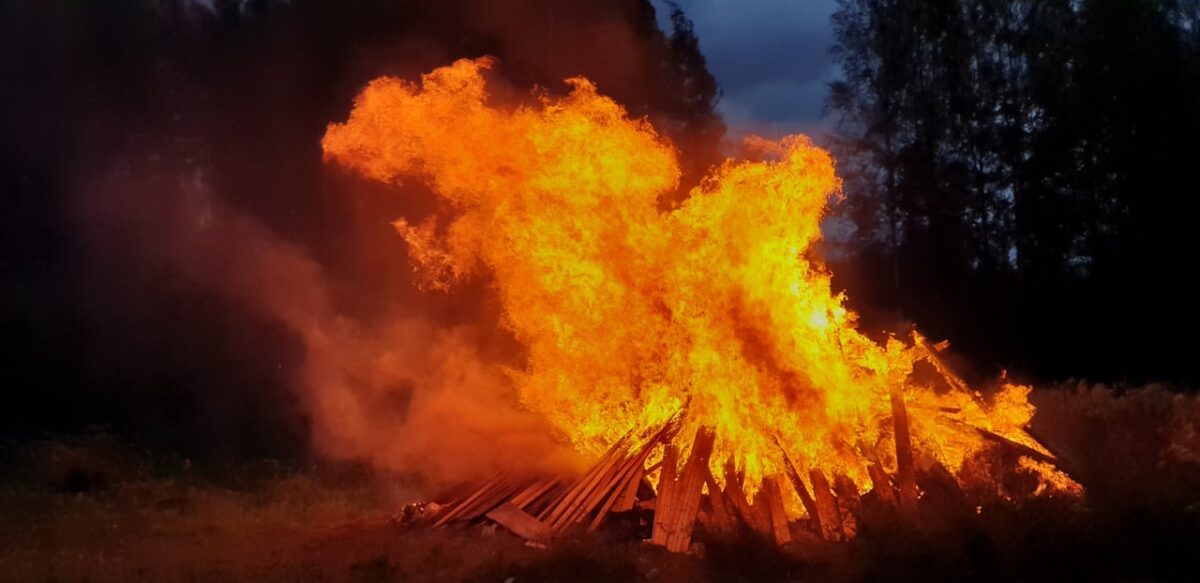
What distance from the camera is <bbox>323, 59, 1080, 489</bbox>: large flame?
11008mm

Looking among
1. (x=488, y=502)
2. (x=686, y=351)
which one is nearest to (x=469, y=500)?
(x=488, y=502)

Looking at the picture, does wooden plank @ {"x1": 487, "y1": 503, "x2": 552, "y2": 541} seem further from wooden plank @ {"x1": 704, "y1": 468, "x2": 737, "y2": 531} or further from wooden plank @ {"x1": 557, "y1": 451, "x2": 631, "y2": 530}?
wooden plank @ {"x1": 704, "y1": 468, "x2": 737, "y2": 531}

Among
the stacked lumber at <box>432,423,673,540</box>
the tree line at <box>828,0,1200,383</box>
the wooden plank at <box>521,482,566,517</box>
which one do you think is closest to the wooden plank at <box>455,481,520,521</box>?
the stacked lumber at <box>432,423,673,540</box>

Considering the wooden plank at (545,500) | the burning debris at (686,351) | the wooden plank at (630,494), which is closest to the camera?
the burning debris at (686,351)

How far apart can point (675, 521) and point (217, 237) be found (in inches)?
516

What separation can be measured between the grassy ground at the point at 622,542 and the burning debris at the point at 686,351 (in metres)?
0.56

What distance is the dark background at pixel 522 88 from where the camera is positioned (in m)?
19.2

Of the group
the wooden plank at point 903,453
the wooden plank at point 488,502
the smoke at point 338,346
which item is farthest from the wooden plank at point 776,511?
the wooden plank at point 488,502

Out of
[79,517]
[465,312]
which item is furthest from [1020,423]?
[79,517]

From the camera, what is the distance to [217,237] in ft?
66.4

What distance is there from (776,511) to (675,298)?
8.34 feet

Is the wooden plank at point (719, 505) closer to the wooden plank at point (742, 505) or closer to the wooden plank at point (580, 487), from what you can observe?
the wooden plank at point (742, 505)

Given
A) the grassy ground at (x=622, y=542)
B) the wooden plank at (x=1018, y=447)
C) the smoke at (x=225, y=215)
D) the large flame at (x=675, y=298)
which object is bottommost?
the grassy ground at (x=622, y=542)

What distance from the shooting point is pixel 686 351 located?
11.2 m
